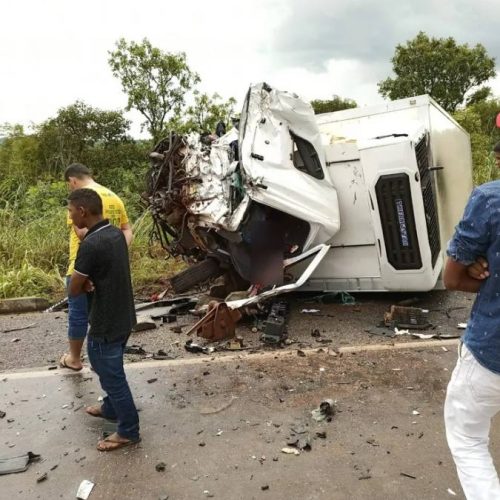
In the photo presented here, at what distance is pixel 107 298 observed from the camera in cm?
297

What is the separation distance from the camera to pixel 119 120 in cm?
1594

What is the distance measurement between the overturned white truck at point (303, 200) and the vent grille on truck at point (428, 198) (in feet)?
0.04

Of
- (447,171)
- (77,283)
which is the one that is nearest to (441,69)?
(447,171)

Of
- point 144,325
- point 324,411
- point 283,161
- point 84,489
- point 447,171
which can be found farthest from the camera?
point 447,171

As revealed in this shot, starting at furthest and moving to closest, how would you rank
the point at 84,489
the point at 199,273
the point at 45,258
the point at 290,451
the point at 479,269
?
the point at 45,258, the point at 199,273, the point at 290,451, the point at 84,489, the point at 479,269

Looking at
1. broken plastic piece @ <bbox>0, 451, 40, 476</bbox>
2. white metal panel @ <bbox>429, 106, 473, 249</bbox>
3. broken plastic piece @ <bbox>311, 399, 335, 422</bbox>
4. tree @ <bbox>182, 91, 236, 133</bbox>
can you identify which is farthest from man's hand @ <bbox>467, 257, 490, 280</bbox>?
tree @ <bbox>182, 91, 236, 133</bbox>

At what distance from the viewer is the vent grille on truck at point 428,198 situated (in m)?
5.04

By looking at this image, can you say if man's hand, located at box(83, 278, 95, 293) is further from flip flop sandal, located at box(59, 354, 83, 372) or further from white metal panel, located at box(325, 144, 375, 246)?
white metal panel, located at box(325, 144, 375, 246)

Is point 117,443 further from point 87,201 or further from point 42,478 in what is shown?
point 87,201

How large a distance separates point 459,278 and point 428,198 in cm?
341

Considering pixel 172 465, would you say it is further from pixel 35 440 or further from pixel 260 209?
pixel 260 209

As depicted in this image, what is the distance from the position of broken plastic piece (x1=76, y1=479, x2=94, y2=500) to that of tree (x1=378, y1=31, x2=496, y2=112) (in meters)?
24.0

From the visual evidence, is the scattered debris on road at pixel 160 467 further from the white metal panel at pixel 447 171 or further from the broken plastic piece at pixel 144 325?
the white metal panel at pixel 447 171

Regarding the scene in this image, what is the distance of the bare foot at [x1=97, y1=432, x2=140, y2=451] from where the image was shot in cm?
307
